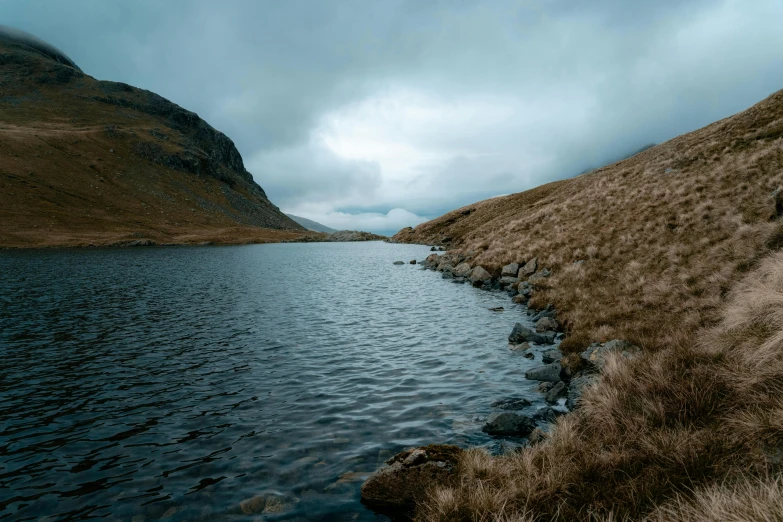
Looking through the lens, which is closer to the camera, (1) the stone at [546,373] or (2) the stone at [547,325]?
(1) the stone at [546,373]

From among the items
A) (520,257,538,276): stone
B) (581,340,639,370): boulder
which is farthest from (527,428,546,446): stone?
(520,257,538,276): stone

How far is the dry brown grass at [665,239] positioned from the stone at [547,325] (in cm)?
63

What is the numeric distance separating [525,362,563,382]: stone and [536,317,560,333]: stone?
539cm

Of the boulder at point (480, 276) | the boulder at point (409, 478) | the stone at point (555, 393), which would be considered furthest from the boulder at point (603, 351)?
the boulder at point (480, 276)

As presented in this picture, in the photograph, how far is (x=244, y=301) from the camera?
103 feet

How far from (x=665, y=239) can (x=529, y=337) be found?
11.7m

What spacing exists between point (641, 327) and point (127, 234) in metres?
130

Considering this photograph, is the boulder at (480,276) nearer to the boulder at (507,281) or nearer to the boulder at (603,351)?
the boulder at (507,281)

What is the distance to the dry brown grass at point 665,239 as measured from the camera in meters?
15.6

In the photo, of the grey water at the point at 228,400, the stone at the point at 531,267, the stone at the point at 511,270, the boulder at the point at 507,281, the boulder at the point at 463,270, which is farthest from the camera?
the boulder at the point at 463,270

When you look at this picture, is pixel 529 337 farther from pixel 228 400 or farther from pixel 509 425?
pixel 228 400

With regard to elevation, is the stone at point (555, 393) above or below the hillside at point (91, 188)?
below

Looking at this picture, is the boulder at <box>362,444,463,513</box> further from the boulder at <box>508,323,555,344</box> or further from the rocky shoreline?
the boulder at <box>508,323,555,344</box>

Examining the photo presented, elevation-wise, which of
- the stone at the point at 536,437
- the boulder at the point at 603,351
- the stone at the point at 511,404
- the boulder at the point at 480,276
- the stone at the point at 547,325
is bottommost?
the stone at the point at 511,404
